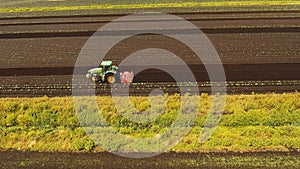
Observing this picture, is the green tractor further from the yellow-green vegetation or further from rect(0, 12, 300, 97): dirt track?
the yellow-green vegetation

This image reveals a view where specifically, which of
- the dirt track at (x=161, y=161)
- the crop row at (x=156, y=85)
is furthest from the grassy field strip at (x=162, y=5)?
the dirt track at (x=161, y=161)

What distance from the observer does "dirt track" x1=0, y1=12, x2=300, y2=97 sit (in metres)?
21.1

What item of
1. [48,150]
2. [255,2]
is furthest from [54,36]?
[255,2]

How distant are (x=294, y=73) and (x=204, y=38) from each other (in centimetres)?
1061

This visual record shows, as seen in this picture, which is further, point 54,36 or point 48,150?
point 54,36

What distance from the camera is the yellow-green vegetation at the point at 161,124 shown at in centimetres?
1527

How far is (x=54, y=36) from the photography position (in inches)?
1293

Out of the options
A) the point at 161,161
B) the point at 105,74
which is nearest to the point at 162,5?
the point at 105,74

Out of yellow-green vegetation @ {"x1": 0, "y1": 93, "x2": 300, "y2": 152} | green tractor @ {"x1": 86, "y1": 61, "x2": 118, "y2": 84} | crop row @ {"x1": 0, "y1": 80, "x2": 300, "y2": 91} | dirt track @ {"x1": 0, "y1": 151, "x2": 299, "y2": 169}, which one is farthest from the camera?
green tractor @ {"x1": 86, "y1": 61, "x2": 118, "y2": 84}

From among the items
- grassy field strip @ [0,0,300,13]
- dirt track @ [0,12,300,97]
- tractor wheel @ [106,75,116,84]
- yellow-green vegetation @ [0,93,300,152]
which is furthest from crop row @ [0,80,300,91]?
grassy field strip @ [0,0,300,13]

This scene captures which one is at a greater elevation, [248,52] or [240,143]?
[248,52]

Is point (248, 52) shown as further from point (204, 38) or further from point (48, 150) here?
point (48, 150)

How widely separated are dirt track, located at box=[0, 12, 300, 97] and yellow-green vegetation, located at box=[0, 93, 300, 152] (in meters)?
1.79

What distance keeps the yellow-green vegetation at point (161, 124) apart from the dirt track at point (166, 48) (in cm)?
179
